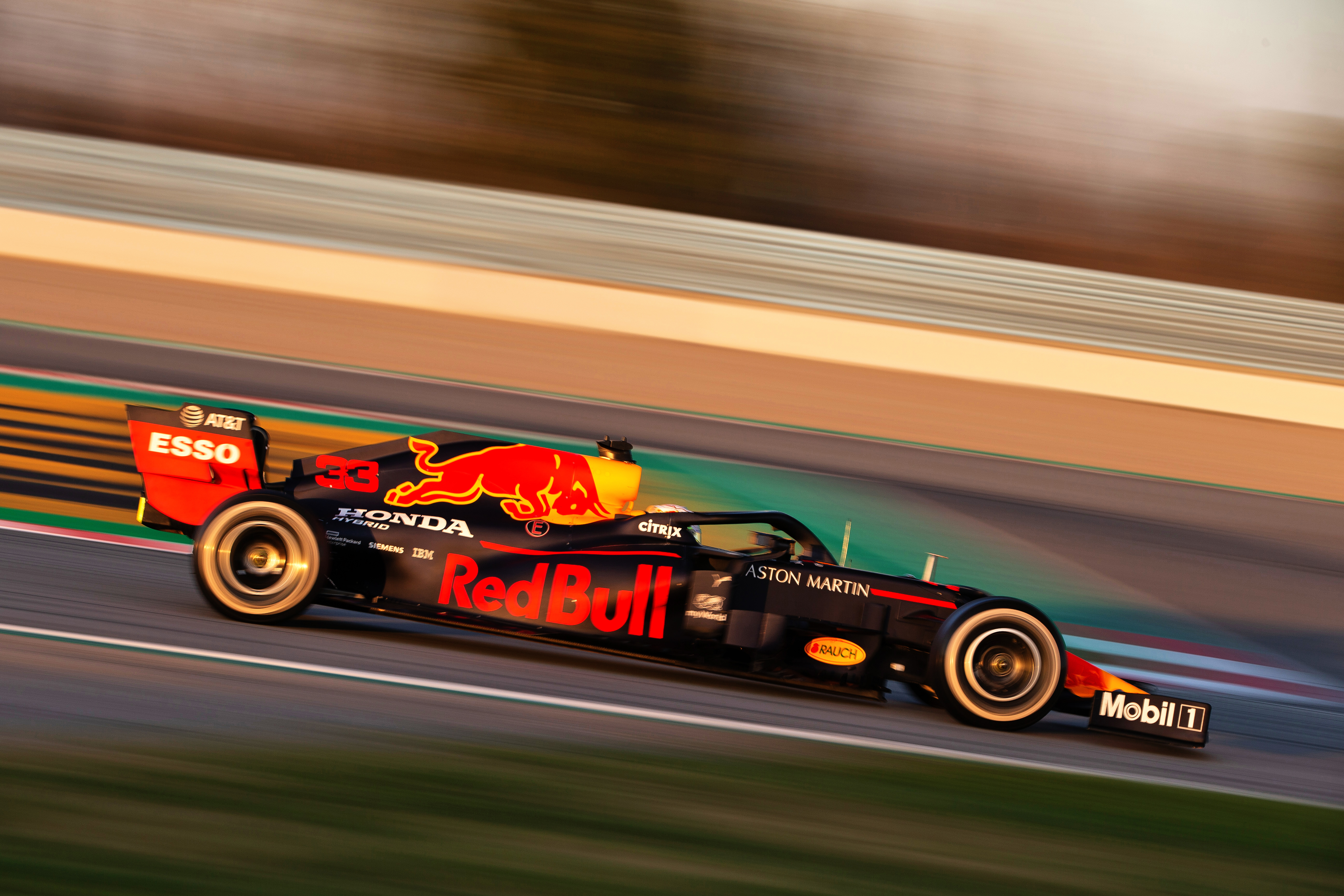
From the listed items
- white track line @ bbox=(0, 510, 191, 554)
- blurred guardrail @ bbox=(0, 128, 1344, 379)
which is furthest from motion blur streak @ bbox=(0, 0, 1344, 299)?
white track line @ bbox=(0, 510, 191, 554)

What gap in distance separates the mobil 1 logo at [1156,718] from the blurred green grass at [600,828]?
0.74 metres

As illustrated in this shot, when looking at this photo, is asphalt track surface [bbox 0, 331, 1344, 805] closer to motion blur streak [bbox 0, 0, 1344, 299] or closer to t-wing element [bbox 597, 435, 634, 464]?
t-wing element [bbox 597, 435, 634, 464]

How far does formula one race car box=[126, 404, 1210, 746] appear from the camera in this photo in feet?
16.5

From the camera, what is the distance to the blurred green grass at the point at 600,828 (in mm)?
3033

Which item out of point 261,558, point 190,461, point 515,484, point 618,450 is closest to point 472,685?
point 515,484

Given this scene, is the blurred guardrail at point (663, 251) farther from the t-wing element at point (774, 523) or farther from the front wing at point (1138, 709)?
the front wing at point (1138, 709)

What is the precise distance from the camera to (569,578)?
5023 mm

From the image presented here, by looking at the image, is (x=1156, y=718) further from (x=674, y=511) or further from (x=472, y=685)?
(x=472, y=685)

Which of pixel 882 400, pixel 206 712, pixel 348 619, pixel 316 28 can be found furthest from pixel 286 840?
pixel 316 28

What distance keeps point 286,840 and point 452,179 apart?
21934 millimetres

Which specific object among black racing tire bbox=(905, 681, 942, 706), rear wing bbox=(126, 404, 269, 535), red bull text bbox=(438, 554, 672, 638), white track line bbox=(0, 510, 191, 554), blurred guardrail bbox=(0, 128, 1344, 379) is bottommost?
white track line bbox=(0, 510, 191, 554)

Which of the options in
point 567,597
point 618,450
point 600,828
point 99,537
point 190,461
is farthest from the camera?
point 99,537

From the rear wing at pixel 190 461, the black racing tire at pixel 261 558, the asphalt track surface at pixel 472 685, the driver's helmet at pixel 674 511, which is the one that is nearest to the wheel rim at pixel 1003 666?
the asphalt track surface at pixel 472 685

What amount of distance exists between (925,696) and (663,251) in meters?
12.3
